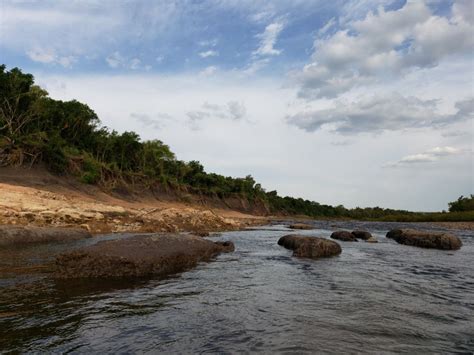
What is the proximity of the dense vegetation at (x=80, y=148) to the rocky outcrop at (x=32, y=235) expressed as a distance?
1025 inches

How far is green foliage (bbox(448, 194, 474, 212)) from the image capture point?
2642 inches

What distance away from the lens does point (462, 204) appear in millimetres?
68812

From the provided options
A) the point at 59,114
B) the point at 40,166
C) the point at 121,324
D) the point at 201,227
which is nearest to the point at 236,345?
the point at 121,324

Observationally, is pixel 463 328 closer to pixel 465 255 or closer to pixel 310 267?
pixel 310 267

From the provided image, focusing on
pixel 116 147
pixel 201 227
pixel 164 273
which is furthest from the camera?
pixel 116 147

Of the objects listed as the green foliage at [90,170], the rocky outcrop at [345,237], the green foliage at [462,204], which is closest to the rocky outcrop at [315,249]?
the rocky outcrop at [345,237]

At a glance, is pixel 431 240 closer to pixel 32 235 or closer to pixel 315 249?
pixel 315 249

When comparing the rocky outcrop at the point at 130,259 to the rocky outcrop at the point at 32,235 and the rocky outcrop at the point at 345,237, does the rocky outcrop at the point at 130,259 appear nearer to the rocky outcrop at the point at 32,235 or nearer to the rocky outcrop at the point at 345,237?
the rocky outcrop at the point at 32,235

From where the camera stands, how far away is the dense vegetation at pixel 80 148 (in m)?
41.6

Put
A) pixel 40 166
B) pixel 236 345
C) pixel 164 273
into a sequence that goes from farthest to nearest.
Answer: pixel 40 166, pixel 164 273, pixel 236 345

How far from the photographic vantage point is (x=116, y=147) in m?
59.6

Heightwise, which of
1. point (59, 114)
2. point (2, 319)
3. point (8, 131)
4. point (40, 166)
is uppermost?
point (59, 114)

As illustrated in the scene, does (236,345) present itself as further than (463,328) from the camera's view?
No

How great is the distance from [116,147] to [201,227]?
35.9 meters
